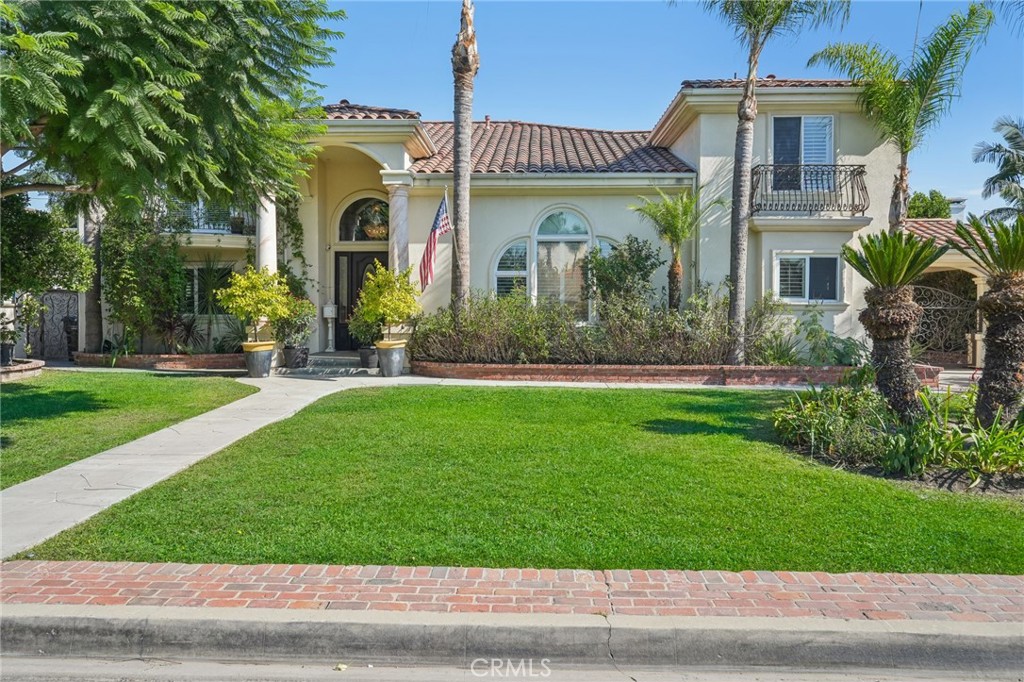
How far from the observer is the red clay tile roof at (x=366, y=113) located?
14.8 m

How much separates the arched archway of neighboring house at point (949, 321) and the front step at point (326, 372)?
586 inches

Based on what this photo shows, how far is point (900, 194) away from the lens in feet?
49.1

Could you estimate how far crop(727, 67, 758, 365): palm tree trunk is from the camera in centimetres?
1395

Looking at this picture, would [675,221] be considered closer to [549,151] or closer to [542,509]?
[549,151]

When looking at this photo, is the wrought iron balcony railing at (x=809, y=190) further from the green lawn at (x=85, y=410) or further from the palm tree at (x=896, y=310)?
the green lawn at (x=85, y=410)

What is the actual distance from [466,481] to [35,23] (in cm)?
593

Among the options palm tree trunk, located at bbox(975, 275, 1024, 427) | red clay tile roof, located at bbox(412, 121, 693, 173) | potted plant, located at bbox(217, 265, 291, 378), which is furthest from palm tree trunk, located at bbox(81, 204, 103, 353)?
palm tree trunk, located at bbox(975, 275, 1024, 427)

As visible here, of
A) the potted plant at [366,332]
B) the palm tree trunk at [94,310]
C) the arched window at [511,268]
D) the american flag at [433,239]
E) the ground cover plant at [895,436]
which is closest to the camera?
the ground cover plant at [895,436]

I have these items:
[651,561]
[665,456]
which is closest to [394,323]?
[665,456]

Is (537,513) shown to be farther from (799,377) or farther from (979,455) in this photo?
(799,377)

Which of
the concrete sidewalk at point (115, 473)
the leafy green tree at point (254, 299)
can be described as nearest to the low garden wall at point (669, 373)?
the leafy green tree at point (254, 299)

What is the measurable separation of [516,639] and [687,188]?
13.7m

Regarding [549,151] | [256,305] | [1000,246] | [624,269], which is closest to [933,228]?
[624,269]
